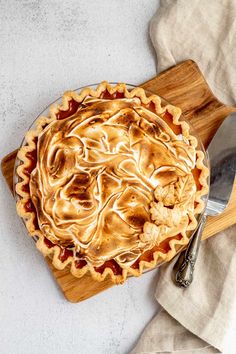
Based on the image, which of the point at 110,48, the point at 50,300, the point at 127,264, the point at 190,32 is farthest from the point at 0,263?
the point at 190,32

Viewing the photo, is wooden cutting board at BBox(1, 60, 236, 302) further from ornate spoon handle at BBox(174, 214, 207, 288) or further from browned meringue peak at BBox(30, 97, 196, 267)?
browned meringue peak at BBox(30, 97, 196, 267)

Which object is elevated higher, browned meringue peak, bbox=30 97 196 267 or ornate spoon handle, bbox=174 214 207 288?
browned meringue peak, bbox=30 97 196 267

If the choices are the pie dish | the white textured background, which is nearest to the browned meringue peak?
the pie dish

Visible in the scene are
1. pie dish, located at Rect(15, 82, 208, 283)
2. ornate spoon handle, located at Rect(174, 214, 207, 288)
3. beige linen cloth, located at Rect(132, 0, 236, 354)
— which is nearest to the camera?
pie dish, located at Rect(15, 82, 208, 283)

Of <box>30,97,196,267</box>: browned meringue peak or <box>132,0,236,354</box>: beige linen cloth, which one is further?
<box>132,0,236,354</box>: beige linen cloth

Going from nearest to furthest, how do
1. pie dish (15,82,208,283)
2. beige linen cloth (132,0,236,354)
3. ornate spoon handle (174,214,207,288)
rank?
1. pie dish (15,82,208,283)
2. ornate spoon handle (174,214,207,288)
3. beige linen cloth (132,0,236,354)

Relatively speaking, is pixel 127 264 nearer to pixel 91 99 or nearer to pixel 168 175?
pixel 168 175

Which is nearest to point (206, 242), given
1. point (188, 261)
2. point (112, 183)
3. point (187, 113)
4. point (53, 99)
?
point (188, 261)
